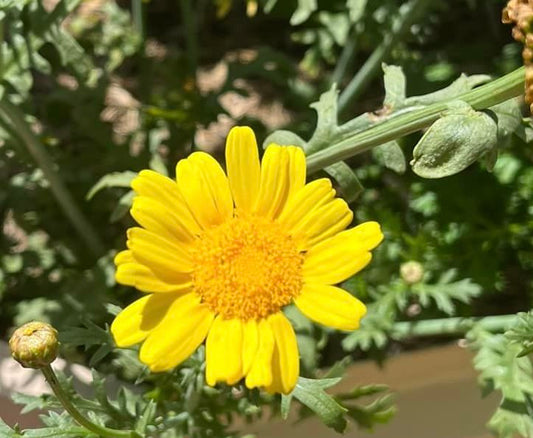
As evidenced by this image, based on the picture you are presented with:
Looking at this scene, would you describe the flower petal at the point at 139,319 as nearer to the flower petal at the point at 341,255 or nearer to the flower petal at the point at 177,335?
the flower petal at the point at 177,335

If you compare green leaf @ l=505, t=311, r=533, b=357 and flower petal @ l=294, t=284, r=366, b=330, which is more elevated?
flower petal @ l=294, t=284, r=366, b=330

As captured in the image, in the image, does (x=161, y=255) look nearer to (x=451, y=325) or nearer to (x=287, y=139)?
(x=287, y=139)

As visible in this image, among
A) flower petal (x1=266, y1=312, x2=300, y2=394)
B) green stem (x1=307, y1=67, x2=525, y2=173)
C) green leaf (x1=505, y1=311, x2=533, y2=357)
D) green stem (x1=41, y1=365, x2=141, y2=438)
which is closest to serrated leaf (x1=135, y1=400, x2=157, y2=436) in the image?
green stem (x1=41, y1=365, x2=141, y2=438)

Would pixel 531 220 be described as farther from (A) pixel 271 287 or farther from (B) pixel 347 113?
(A) pixel 271 287

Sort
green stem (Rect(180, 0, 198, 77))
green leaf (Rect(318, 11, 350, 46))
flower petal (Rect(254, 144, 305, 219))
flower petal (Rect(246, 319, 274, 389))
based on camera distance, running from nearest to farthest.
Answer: flower petal (Rect(246, 319, 274, 389)), flower petal (Rect(254, 144, 305, 219)), green leaf (Rect(318, 11, 350, 46)), green stem (Rect(180, 0, 198, 77))

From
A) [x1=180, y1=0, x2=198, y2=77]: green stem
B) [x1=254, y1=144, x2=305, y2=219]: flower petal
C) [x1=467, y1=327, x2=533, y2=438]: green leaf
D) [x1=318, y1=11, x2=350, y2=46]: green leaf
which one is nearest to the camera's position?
[x1=254, y1=144, x2=305, y2=219]: flower petal

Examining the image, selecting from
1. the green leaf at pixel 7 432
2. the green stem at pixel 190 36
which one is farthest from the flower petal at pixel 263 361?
the green stem at pixel 190 36

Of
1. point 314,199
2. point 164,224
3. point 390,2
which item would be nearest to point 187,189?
point 164,224

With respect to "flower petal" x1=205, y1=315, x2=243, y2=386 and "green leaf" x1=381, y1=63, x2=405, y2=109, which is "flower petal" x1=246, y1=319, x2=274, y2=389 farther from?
"green leaf" x1=381, y1=63, x2=405, y2=109
